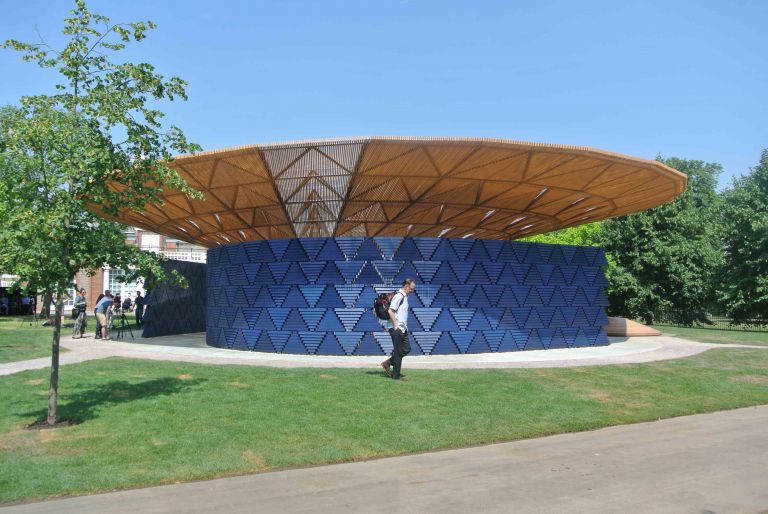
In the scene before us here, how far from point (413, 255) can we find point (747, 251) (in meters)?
33.7

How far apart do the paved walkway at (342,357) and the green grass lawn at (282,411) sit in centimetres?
128

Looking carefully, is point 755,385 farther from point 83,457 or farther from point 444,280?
point 83,457

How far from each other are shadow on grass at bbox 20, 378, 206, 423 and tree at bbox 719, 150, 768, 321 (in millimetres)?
40706

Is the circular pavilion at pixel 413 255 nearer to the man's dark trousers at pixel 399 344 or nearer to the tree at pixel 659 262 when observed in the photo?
the man's dark trousers at pixel 399 344

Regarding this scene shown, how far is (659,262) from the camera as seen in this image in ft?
140

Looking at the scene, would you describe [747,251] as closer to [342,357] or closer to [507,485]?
[342,357]

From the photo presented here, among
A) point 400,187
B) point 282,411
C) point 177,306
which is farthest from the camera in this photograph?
point 177,306

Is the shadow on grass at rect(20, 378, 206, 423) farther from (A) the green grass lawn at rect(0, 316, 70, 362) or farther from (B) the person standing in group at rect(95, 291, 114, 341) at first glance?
(B) the person standing in group at rect(95, 291, 114, 341)

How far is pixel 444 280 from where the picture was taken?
19266 millimetres

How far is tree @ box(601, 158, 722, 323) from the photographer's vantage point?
1674 inches

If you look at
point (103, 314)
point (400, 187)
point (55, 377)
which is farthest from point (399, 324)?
point (103, 314)

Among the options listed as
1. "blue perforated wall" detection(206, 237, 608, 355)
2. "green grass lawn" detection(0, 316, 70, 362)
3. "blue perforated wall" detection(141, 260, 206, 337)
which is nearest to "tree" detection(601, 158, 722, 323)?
"blue perforated wall" detection(206, 237, 608, 355)

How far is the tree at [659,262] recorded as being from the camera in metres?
42.5

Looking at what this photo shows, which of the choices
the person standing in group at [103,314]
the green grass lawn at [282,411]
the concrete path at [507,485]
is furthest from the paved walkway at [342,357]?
the concrete path at [507,485]
